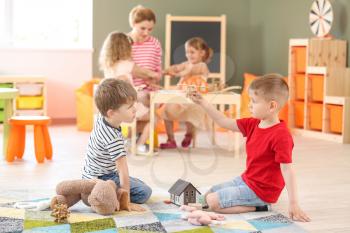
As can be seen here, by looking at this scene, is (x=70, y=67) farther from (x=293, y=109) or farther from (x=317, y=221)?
(x=317, y=221)

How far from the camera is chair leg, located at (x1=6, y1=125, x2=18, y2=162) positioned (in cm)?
372

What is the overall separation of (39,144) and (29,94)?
1.69 metres

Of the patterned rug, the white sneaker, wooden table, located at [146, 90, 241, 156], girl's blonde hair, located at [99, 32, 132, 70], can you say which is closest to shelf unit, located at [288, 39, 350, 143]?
wooden table, located at [146, 90, 241, 156]

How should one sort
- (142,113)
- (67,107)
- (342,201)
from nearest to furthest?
(342,201) < (142,113) < (67,107)

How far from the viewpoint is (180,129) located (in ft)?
18.3

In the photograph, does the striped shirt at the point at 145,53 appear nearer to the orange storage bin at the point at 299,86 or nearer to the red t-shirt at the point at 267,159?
the orange storage bin at the point at 299,86

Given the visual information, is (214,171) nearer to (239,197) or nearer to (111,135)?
(239,197)

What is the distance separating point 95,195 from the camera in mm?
2410

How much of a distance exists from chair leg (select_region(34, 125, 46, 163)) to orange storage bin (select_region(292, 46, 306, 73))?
8.16 feet

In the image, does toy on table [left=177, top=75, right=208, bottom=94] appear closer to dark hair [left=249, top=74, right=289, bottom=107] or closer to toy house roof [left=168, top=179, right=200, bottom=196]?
toy house roof [left=168, top=179, right=200, bottom=196]

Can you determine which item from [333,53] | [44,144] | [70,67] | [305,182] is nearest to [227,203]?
[305,182]

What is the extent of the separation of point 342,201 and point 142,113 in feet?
5.80

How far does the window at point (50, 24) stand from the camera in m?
5.80

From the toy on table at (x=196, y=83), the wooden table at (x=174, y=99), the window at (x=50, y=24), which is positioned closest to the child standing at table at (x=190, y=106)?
the toy on table at (x=196, y=83)
